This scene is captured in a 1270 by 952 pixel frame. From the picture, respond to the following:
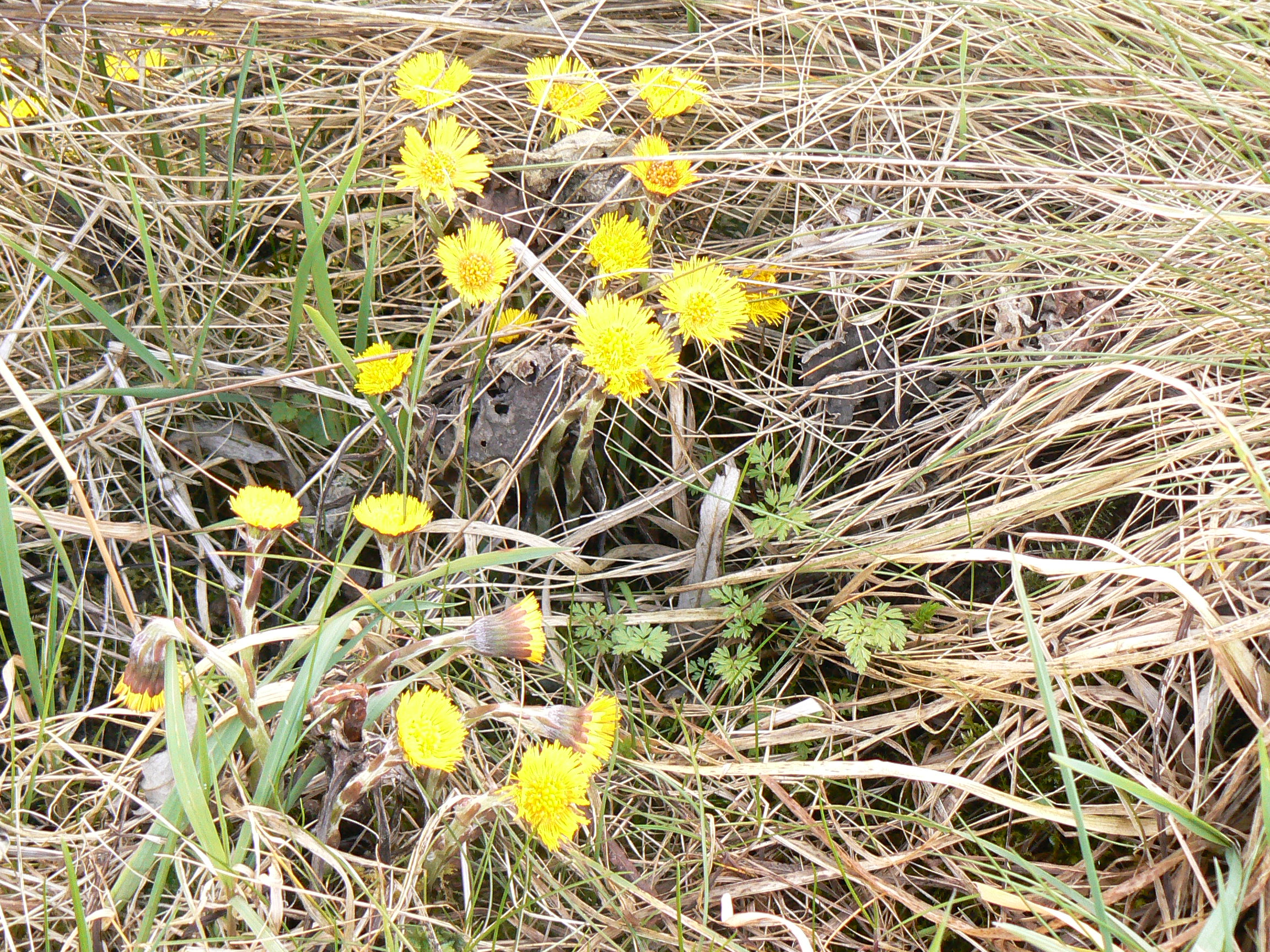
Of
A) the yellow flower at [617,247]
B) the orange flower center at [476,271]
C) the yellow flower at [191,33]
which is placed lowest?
the orange flower center at [476,271]

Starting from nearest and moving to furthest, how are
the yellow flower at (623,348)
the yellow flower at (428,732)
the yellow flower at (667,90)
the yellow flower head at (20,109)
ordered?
the yellow flower at (428,732)
the yellow flower at (623,348)
the yellow flower at (667,90)
the yellow flower head at (20,109)

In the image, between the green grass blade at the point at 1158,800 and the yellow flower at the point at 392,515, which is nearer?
the green grass blade at the point at 1158,800

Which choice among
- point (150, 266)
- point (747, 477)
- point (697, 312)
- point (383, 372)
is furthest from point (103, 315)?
point (747, 477)

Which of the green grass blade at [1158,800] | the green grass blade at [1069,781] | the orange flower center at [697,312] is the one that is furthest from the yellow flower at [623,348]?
the green grass blade at [1158,800]

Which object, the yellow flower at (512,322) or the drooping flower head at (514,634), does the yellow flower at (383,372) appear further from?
the drooping flower head at (514,634)

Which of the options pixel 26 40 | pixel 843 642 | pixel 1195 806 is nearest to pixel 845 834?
pixel 843 642

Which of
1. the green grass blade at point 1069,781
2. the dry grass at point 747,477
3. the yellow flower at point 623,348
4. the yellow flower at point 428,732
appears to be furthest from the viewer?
the yellow flower at point 623,348

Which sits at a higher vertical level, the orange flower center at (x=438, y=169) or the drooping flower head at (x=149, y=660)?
the orange flower center at (x=438, y=169)

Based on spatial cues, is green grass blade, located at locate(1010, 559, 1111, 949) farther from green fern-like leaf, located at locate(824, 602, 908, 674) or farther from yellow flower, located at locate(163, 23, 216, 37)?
yellow flower, located at locate(163, 23, 216, 37)
